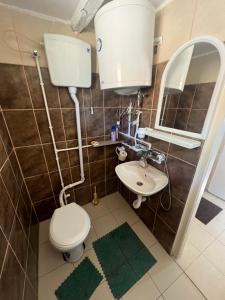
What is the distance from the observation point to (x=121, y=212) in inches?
72.2

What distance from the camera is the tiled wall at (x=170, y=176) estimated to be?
1.05 m

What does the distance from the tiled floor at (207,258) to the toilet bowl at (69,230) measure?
3.26 feet

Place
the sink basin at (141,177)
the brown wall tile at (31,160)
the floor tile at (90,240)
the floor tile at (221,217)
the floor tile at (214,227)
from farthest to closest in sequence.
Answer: the floor tile at (221,217), the floor tile at (214,227), the floor tile at (90,240), the brown wall tile at (31,160), the sink basin at (141,177)

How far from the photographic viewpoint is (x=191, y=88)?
0.98m

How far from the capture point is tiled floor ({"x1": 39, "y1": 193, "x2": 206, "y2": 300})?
1099 mm

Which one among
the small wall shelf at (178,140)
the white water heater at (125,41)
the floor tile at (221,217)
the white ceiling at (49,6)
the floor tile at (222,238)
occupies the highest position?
the white ceiling at (49,6)

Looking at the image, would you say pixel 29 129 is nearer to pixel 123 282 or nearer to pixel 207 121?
pixel 207 121

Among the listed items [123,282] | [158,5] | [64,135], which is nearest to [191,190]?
[123,282]

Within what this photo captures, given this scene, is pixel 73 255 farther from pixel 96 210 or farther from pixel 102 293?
pixel 96 210

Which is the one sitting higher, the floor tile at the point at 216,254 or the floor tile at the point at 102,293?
the floor tile at the point at 216,254

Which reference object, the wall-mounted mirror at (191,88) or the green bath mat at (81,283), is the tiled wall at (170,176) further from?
the green bath mat at (81,283)

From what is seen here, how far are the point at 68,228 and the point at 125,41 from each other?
1551 mm

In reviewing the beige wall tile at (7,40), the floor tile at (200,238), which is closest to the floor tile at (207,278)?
the floor tile at (200,238)

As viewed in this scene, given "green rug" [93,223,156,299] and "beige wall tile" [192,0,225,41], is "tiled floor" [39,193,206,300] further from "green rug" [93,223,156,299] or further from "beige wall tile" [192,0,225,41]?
"beige wall tile" [192,0,225,41]
